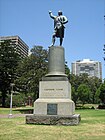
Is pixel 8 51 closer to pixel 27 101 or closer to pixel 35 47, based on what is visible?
pixel 35 47

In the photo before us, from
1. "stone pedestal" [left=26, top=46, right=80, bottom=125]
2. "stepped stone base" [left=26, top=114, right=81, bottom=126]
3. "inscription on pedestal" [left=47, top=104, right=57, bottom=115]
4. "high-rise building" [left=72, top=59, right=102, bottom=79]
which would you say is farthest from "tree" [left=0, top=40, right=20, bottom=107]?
"high-rise building" [left=72, top=59, right=102, bottom=79]

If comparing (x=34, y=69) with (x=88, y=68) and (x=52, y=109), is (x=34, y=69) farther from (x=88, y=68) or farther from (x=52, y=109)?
(x=88, y=68)

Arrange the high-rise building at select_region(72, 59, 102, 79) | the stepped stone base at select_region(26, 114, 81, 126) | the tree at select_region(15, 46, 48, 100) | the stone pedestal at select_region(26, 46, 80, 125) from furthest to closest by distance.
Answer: the high-rise building at select_region(72, 59, 102, 79), the tree at select_region(15, 46, 48, 100), the stone pedestal at select_region(26, 46, 80, 125), the stepped stone base at select_region(26, 114, 81, 126)

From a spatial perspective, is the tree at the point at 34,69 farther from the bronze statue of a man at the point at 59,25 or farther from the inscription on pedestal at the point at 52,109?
the inscription on pedestal at the point at 52,109

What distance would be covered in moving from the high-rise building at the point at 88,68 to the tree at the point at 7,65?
383 feet

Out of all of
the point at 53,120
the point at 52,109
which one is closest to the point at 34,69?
the point at 52,109

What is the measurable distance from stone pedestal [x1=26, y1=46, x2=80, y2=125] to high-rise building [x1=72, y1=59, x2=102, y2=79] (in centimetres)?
14669

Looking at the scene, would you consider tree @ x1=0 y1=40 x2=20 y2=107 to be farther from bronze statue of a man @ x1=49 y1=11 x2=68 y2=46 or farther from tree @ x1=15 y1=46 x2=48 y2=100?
bronze statue of a man @ x1=49 y1=11 x2=68 y2=46

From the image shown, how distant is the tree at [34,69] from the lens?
3250 cm

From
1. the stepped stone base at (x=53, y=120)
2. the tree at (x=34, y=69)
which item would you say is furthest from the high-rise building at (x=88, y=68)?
the stepped stone base at (x=53, y=120)

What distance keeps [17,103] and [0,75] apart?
13.1m

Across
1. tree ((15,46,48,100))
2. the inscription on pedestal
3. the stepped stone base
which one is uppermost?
tree ((15,46,48,100))

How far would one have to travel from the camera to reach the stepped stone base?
1041 cm

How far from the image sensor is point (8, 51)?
149ft
